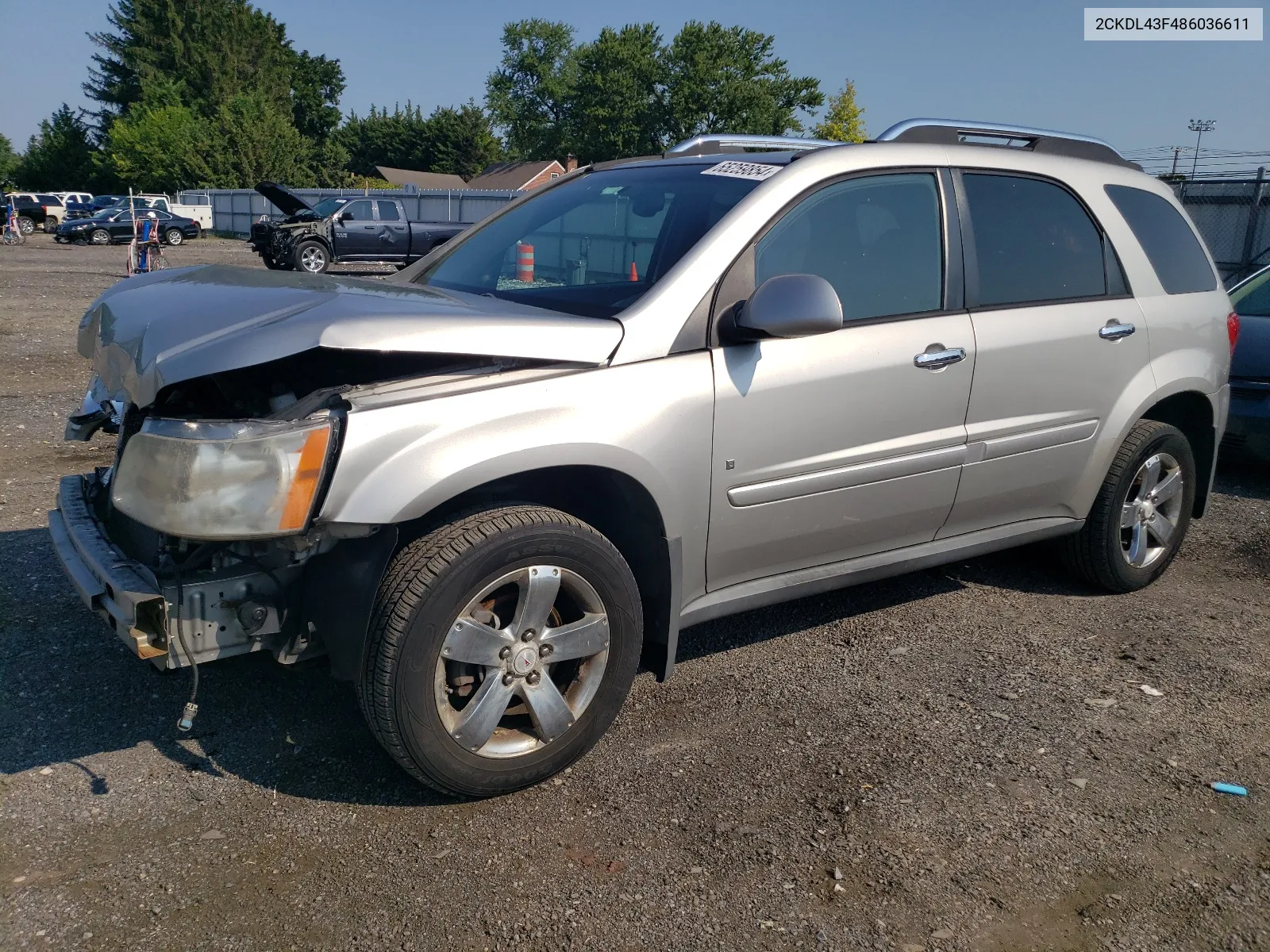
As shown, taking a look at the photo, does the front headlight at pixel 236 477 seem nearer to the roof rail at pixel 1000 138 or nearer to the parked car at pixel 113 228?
the roof rail at pixel 1000 138

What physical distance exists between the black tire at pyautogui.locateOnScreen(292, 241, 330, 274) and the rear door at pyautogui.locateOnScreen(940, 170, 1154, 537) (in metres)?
20.9

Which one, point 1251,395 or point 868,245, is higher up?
point 868,245

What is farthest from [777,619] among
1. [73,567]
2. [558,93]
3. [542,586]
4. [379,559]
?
[558,93]

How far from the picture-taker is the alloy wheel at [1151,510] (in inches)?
183

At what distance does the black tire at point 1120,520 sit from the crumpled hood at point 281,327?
2.57m

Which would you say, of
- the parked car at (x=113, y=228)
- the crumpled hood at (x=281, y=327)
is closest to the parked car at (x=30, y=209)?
the parked car at (x=113, y=228)

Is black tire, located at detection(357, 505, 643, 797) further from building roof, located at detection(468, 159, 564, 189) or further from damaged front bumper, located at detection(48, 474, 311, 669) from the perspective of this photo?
building roof, located at detection(468, 159, 564, 189)

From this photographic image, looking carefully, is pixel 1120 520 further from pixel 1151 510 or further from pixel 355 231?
pixel 355 231

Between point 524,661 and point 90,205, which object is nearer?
point 524,661

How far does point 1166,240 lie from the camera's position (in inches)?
184

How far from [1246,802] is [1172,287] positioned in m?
2.39

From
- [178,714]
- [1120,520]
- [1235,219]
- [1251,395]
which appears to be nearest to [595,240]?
[178,714]

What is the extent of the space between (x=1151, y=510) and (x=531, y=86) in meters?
98.4

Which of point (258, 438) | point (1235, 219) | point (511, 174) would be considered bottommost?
point (258, 438)
